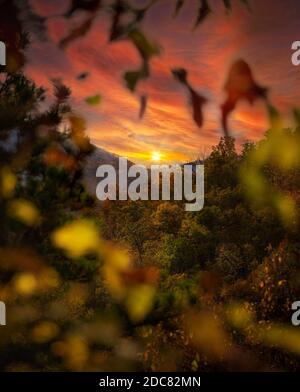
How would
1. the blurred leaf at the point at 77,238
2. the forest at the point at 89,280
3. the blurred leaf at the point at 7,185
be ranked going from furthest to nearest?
the blurred leaf at the point at 77,238 → the blurred leaf at the point at 7,185 → the forest at the point at 89,280

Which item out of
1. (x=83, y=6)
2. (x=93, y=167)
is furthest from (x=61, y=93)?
(x=93, y=167)

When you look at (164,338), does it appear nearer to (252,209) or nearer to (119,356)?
(119,356)

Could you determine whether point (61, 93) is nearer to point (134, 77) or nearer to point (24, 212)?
point (24, 212)

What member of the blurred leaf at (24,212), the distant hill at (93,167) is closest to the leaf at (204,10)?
the distant hill at (93,167)

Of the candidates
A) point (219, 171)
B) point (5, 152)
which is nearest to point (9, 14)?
point (5, 152)

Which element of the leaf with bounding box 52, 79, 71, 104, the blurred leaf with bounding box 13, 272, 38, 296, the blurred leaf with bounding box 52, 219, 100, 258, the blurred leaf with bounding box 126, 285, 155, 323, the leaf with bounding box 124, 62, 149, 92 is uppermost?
the leaf with bounding box 52, 79, 71, 104

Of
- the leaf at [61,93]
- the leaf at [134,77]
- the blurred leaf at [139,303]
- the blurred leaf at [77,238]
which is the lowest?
the leaf at [134,77]

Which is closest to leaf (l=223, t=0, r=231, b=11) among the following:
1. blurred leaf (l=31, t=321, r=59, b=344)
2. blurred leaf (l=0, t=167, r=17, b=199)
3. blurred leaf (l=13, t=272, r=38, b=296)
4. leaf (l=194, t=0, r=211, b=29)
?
leaf (l=194, t=0, r=211, b=29)

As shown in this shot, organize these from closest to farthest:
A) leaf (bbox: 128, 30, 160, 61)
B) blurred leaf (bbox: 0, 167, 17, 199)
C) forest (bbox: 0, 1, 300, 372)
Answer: leaf (bbox: 128, 30, 160, 61) < forest (bbox: 0, 1, 300, 372) < blurred leaf (bbox: 0, 167, 17, 199)

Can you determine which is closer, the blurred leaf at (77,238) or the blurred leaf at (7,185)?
the blurred leaf at (7,185)

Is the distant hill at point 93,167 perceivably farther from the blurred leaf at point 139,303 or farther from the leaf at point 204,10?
the leaf at point 204,10

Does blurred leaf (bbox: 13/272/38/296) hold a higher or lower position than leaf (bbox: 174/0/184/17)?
higher

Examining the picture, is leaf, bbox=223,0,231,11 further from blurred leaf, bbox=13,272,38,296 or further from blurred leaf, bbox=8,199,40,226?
blurred leaf, bbox=13,272,38,296
